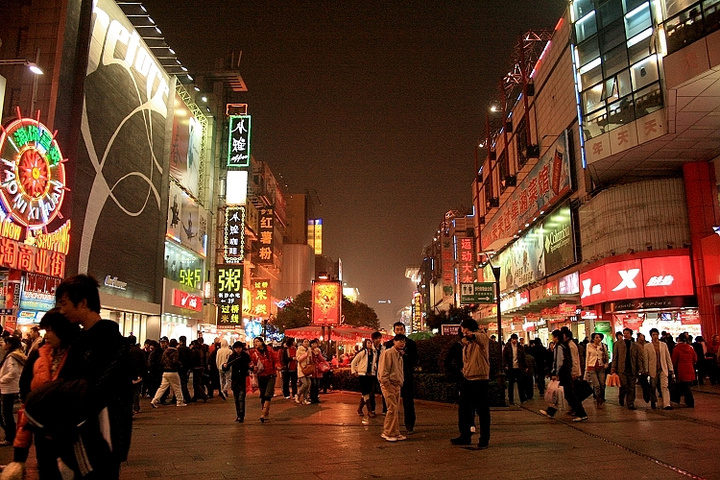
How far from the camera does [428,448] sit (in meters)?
8.03

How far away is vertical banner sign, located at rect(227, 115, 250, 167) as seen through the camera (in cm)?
4119

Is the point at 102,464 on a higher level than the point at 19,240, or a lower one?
lower

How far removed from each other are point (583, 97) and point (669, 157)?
477 centimetres

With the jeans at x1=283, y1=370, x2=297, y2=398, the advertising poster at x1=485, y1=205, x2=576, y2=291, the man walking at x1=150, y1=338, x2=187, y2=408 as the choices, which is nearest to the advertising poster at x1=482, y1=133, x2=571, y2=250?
the advertising poster at x1=485, y1=205, x2=576, y2=291

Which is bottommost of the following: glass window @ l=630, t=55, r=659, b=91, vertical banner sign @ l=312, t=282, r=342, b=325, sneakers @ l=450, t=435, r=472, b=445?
sneakers @ l=450, t=435, r=472, b=445

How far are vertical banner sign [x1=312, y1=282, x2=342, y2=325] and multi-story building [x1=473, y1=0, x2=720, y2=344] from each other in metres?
10.4

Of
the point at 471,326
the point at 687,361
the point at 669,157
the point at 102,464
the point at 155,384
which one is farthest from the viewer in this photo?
the point at 669,157

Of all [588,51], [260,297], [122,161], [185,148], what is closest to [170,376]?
[122,161]

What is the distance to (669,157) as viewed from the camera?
22.6 m

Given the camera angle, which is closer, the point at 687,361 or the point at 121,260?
the point at 687,361

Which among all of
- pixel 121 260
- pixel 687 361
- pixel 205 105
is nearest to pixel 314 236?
pixel 205 105

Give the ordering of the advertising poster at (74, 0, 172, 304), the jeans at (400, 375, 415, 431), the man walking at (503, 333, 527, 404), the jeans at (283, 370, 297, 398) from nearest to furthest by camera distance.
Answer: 1. the jeans at (400, 375, 415, 431)
2. the man walking at (503, 333, 527, 404)
3. the jeans at (283, 370, 297, 398)
4. the advertising poster at (74, 0, 172, 304)

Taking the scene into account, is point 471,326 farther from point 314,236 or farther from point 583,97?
point 314,236

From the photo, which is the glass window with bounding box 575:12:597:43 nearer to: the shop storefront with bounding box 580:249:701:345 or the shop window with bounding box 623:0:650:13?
the shop window with bounding box 623:0:650:13
